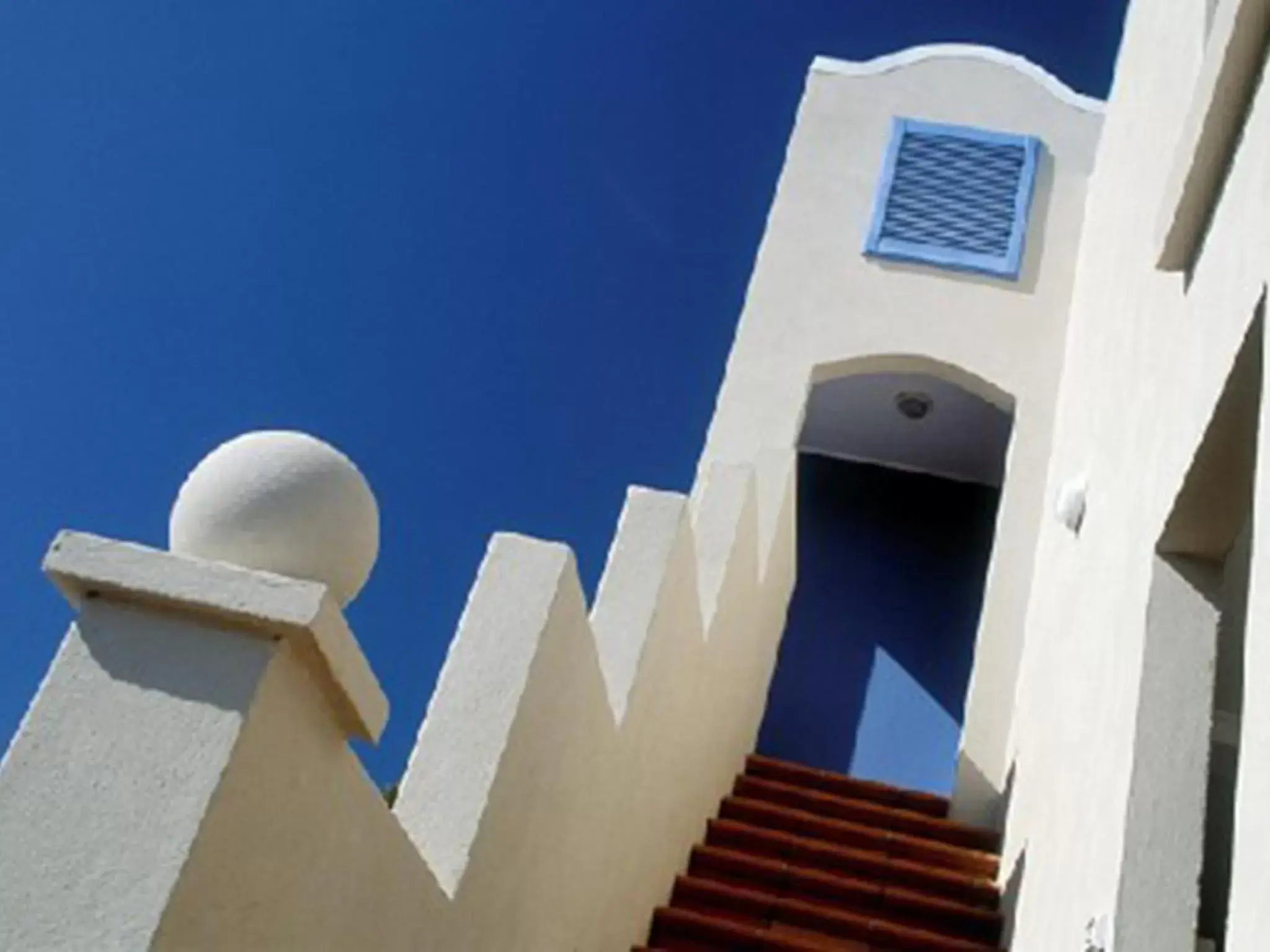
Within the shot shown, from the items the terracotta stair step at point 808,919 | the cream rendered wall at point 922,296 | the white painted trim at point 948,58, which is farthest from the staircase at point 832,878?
the white painted trim at point 948,58

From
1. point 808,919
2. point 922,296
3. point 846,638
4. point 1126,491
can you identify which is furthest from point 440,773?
point 846,638

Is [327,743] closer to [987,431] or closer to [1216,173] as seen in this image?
[1216,173]

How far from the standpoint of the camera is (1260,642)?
2.59 meters

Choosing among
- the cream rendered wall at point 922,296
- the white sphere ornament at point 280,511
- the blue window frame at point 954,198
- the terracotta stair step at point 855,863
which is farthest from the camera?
the blue window frame at point 954,198

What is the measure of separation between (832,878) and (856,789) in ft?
4.29

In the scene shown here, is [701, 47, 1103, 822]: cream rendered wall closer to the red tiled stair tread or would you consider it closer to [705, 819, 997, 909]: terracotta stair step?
the red tiled stair tread

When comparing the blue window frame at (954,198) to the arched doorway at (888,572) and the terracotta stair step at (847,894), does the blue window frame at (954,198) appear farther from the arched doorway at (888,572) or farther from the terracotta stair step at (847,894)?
the terracotta stair step at (847,894)

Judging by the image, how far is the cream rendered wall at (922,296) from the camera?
969 cm

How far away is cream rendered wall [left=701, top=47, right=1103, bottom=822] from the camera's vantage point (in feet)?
31.8

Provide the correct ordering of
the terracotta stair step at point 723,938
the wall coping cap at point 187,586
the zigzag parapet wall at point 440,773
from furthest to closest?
the terracotta stair step at point 723,938, the wall coping cap at point 187,586, the zigzag parapet wall at point 440,773

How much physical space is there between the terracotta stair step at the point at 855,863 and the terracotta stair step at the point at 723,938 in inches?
27.2

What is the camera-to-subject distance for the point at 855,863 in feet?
24.5

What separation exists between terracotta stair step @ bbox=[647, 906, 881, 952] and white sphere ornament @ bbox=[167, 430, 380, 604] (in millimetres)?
4367

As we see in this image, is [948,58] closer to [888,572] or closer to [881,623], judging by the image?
[888,572]
